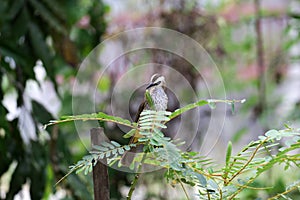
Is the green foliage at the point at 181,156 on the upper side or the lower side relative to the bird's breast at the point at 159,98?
lower

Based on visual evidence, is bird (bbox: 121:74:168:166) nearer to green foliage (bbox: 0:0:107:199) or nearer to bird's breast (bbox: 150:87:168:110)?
bird's breast (bbox: 150:87:168:110)

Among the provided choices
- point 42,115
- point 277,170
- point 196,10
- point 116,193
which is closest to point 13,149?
point 42,115

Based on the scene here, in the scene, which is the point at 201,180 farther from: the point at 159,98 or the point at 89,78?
the point at 89,78

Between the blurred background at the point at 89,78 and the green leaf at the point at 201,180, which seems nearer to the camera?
the green leaf at the point at 201,180

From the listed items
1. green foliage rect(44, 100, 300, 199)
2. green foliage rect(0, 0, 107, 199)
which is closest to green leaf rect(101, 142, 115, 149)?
green foliage rect(44, 100, 300, 199)

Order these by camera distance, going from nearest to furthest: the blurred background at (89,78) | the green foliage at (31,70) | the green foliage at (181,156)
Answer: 1. the green foliage at (181,156)
2. the blurred background at (89,78)
3. the green foliage at (31,70)

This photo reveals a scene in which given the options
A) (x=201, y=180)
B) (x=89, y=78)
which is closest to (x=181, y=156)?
(x=201, y=180)

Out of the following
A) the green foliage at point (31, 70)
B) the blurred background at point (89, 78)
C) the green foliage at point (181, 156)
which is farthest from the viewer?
the green foliage at point (31, 70)

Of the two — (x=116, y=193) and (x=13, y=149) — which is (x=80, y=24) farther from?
(x=13, y=149)

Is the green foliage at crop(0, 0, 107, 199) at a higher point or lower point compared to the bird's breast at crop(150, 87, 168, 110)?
higher

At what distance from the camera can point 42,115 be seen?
3.32ft

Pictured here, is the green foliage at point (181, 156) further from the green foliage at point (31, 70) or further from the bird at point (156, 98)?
the green foliage at point (31, 70)

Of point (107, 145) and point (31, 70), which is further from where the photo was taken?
point (31, 70)

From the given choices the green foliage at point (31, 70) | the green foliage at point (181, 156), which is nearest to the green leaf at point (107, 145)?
the green foliage at point (181, 156)
